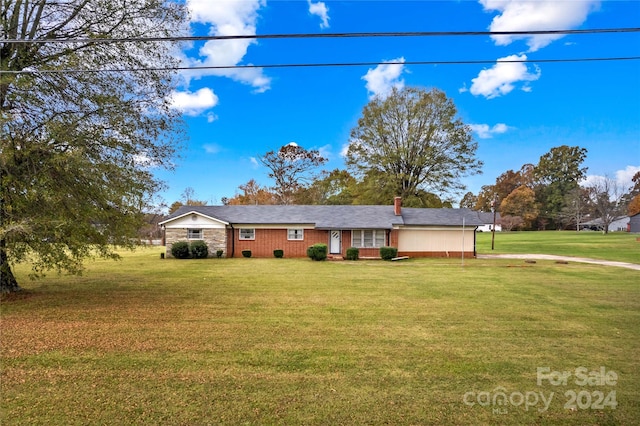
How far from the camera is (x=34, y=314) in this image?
8398 mm

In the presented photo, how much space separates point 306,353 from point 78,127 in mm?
8504

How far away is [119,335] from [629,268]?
22.6m

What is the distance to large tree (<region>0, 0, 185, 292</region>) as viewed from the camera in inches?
323

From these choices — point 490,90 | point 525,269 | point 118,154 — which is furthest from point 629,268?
point 118,154

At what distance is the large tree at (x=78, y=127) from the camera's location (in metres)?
8.20

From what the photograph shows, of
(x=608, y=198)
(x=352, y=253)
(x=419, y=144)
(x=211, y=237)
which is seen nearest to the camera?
(x=352, y=253)

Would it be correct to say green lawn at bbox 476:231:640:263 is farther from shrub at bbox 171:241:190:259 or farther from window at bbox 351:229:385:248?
shrub at bbox 171:241:190:259

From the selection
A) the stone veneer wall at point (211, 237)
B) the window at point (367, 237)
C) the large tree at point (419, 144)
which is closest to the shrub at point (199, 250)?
the stone veneer wall at point (211, 237)

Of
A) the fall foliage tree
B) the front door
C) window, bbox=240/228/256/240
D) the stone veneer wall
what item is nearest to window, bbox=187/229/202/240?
the stone veneer wall

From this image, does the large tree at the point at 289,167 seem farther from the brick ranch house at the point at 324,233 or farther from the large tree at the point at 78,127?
the large tree at the point at 78,127

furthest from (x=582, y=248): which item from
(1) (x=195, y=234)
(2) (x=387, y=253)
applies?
(1) (x=195, y=234)

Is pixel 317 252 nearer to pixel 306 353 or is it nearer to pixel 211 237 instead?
pixel 211 237

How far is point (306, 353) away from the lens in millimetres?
5914

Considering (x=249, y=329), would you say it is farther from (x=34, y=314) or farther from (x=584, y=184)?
(x=584, y=184)
